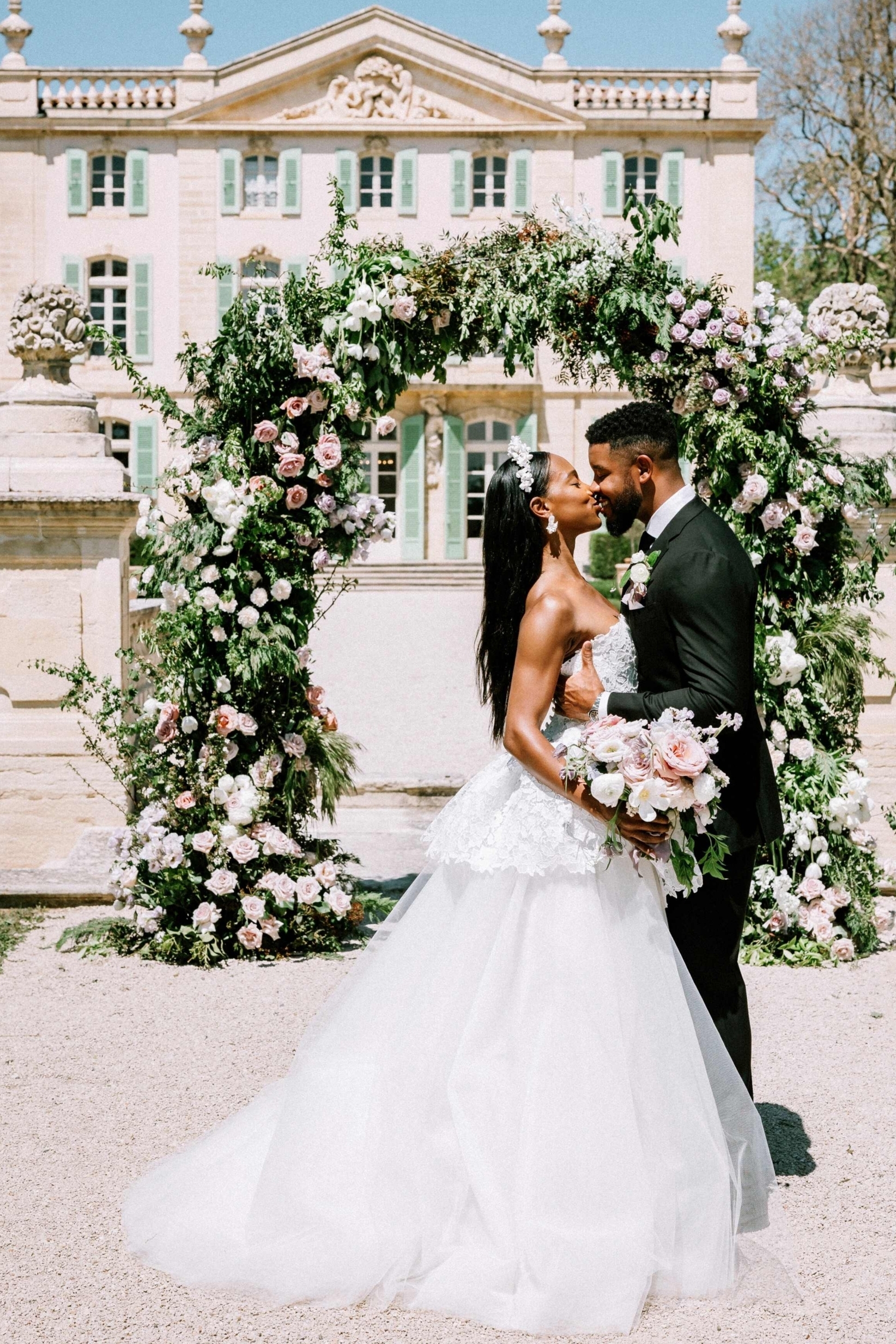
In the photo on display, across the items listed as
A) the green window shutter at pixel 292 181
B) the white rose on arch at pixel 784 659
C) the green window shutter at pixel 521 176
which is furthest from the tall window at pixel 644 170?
the white rose on arch at pixel 784 659

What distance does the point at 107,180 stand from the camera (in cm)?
2883

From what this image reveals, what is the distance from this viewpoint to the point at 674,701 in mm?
3223

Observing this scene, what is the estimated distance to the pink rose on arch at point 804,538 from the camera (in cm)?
556

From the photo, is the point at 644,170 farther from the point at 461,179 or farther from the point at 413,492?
the point at 413,492

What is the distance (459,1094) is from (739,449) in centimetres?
324

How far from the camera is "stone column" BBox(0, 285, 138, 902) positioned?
6.86 meters

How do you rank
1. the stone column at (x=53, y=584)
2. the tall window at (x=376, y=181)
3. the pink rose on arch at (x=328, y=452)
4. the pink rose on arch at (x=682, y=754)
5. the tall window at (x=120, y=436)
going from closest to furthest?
the pink rose on arch at (x=682, y=754) < the pink rose on arch at (x=328, y=452) < the stone column at (x=53, y=584) < the tall window at (x=120, y=436) < the tall window at (x=376, y=181)

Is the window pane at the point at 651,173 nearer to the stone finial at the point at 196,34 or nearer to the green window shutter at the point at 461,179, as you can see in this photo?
the green window shutter at the point at 461,179

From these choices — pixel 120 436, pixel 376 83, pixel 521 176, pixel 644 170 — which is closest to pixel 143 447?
pixel 120 436

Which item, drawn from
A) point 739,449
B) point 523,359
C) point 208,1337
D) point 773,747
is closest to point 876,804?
point 773,747

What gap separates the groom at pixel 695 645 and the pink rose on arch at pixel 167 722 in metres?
2.61

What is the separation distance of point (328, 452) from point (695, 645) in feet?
8.65

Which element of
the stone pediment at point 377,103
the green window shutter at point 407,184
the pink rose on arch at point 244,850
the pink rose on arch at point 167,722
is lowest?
the pink rose on arch at point 244,850

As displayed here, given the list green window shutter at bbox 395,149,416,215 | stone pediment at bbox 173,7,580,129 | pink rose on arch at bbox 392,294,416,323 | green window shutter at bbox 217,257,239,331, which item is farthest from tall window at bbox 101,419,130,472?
pink rose on arch at bbox 392,294,416,323
